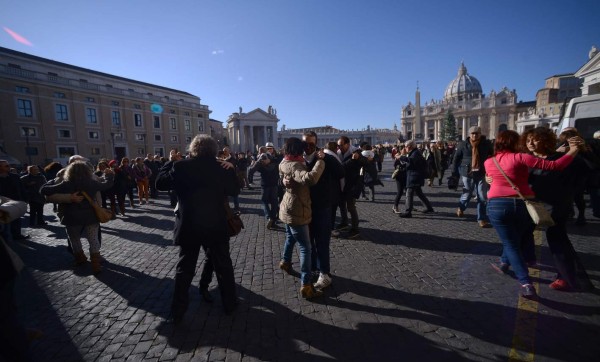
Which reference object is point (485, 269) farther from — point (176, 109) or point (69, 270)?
point (176, 109)

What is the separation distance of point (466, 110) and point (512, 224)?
109 m

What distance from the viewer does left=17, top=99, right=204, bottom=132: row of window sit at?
1313 inches

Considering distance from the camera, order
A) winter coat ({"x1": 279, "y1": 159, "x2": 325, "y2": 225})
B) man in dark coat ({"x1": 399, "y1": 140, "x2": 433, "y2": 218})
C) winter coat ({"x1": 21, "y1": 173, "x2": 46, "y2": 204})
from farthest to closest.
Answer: winter coat ({"x1": 21, "y1": 173, "x2": 46, "y2": 204}), man in dark coat ({"x1": 399, "y1": 140, "x2": 433, "y2": 218}), winter coat ({"x1": 279, "y1": 159, "x2": 325, "y2": 225})

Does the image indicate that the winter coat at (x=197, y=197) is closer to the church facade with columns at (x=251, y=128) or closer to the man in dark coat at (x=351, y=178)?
the man in dark coat at (x=351, y=178)

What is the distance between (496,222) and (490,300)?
86 centimetres

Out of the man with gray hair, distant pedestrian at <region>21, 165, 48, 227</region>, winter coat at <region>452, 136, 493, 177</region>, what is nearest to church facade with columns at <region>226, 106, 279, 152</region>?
distant pedestrian at <region>21, 165, 48, 227</region>

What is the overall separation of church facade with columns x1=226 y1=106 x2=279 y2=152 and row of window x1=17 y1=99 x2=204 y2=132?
1715cm

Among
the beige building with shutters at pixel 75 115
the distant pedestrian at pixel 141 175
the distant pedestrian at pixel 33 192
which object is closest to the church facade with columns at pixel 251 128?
the beige building with shutters at pixel 75 115

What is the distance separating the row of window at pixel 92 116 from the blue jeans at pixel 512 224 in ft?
153

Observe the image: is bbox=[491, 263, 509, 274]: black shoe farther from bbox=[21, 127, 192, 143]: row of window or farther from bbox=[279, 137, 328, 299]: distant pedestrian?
bbox=[21, 127, 192, 143]: row of window

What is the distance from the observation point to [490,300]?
308 cm

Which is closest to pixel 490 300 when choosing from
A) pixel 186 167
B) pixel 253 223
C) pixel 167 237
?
pixel 186 167

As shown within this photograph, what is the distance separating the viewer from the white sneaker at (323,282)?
3.45 meters

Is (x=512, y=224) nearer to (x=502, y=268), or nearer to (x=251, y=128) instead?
(x=502, y=268)
